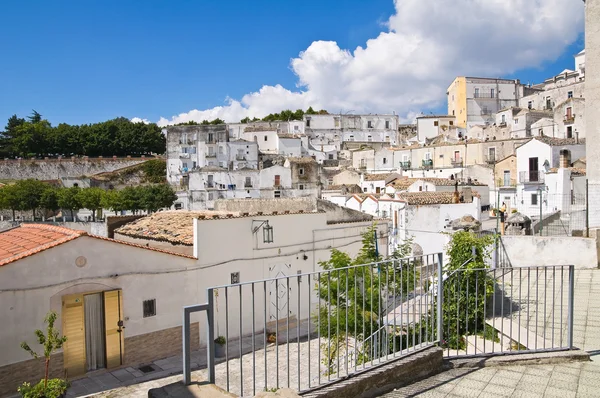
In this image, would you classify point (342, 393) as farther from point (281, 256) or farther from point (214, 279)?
point (281, 256)

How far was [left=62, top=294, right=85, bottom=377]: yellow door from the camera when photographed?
10523 mm

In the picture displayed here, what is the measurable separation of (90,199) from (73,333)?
3596 cm

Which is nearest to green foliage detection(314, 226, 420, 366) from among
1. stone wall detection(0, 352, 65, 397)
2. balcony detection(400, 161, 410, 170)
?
stone wall detection(0, 352, 65, 397)

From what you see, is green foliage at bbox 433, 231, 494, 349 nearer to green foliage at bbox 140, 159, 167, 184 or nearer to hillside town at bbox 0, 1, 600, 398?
hillside town at bbox 0, 1, 600, 398

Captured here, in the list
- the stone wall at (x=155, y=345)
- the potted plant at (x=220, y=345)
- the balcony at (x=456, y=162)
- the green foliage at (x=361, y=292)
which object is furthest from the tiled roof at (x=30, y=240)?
the balcony at (x=456, y=162)

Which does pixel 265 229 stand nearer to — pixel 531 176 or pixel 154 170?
pixel 531 176

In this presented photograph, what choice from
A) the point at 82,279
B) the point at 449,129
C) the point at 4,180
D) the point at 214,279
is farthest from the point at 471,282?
the point at 4,180

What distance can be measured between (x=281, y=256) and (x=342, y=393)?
11201mm

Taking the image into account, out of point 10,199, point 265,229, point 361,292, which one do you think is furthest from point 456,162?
point 10,199

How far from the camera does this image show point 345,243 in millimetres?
17359

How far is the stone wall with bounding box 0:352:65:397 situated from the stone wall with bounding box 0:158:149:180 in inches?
2226

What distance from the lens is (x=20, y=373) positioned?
9.66 m

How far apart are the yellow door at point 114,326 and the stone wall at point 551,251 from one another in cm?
1030

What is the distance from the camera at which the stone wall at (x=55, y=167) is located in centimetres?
6175
